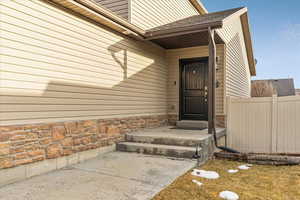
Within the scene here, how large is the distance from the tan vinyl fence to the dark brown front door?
0.80 metres

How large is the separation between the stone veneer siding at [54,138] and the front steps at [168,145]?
33 cm

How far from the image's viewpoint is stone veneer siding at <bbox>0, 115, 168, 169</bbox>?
2.73 metres

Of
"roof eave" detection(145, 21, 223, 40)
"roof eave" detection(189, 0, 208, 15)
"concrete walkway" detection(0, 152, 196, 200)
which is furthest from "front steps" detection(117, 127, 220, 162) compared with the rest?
"roof eave" detection(189, 0, 208, 15)

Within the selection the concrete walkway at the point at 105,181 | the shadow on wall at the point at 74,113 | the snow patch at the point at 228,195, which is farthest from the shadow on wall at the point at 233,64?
the snow patch at the point at 228,195

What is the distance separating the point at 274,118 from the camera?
534 cm

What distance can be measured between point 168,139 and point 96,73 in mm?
2033

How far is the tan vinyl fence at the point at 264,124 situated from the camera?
17.0 feet

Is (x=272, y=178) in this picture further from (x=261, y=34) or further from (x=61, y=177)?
(x=261, y=34)

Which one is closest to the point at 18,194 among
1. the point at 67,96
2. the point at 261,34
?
A: the point at 67,96

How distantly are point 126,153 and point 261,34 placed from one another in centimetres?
1866

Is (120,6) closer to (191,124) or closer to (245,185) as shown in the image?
(191,124)

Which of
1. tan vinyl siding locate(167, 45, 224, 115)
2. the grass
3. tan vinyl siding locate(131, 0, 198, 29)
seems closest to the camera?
the grass

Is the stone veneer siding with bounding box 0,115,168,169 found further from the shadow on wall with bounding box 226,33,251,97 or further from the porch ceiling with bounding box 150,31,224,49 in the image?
the shadow on wall with bounding box 226,33,251,97

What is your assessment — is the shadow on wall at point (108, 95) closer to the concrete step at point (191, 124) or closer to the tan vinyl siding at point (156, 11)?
the concrete step at point (191, 124)
